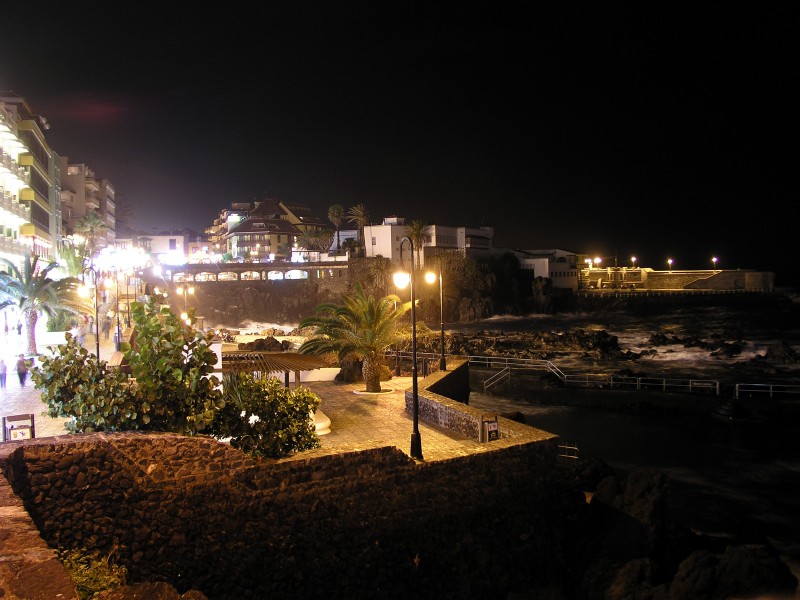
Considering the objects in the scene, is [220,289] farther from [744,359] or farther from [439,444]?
[439,444]

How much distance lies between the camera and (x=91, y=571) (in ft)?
24.9

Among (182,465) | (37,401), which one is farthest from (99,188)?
(182,465)

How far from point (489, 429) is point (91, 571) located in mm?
7547

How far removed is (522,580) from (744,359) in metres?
36.5

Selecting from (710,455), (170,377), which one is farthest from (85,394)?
(710,455)

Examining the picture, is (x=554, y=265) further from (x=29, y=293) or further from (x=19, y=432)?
(x=19, y=432)

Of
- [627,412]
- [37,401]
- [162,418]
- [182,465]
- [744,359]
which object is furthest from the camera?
[744,359]

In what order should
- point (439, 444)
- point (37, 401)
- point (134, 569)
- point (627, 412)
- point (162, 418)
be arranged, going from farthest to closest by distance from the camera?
point (627, 412)
point (37, 401)
point (439, 444)
point (162, 418)
point (134, 569)

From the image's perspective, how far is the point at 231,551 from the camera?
349 inches

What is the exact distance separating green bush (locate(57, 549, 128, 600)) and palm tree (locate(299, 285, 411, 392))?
12.7m

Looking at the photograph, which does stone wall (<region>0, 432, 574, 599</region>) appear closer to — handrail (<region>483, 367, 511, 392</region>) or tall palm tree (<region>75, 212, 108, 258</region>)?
handrail (<region>483, 367, 511, 392</region>)

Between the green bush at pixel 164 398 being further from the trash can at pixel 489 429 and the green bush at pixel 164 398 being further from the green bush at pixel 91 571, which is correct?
the trash can at pixel 489 429

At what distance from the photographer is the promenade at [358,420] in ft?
37.3

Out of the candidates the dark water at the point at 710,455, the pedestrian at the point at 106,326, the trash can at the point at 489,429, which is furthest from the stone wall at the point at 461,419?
the pedestrian at the point at 106,326
